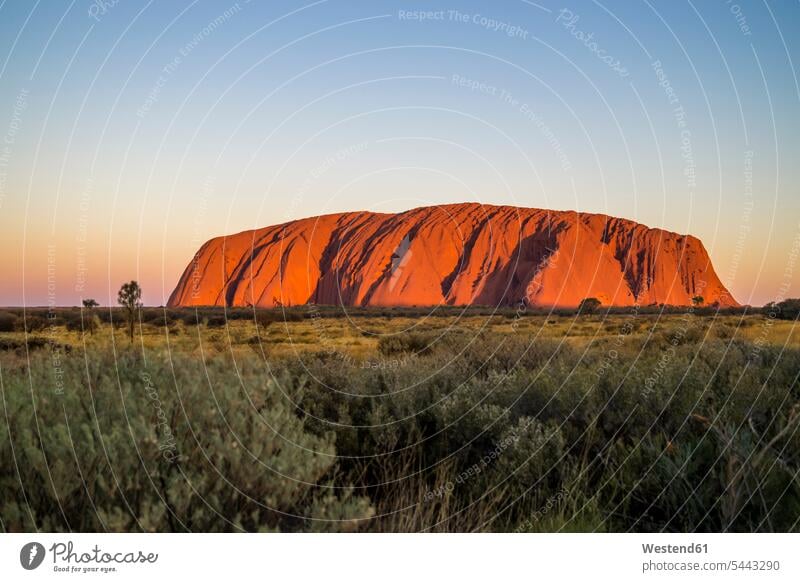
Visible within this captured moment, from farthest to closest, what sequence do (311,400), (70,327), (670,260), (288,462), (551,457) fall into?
(670,260) → (70,327) → (311,400) → (551,457) → (288,462)

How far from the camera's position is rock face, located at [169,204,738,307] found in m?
66.8

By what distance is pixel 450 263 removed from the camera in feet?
226

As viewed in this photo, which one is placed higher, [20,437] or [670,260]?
[670,260]

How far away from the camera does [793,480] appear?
15.5 ft

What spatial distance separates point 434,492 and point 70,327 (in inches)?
810

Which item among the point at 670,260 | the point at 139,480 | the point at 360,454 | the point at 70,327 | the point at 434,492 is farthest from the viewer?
the point at 670,260

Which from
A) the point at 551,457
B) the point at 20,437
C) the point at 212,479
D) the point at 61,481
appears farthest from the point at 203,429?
the point at 551,457

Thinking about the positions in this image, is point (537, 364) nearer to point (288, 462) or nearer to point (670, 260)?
point (288, 462)

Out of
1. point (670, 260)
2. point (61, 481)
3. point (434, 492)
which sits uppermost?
point (670, 260)

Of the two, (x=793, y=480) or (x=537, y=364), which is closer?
(x=793, y=480)
